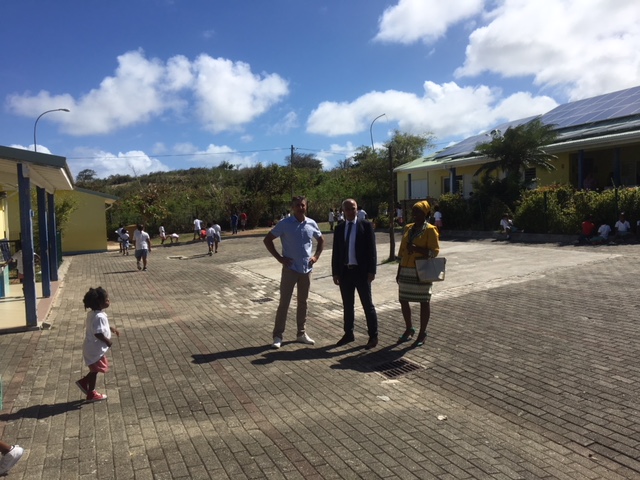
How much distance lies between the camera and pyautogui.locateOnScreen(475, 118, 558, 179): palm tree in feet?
76.0

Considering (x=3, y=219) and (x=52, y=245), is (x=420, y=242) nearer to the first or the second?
(x=52, y=245)

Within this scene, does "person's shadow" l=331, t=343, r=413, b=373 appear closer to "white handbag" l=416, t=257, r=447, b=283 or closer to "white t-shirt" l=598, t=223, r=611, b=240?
"white handbag" l=416, t=257, r=447, b=283

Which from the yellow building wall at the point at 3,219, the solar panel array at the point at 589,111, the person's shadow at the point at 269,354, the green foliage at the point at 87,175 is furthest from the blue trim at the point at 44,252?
the green foliage at the point at 87,175

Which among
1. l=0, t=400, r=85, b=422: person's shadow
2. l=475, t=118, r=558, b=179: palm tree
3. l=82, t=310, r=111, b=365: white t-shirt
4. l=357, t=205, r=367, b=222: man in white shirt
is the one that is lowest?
l=0, t=400, r=85, b=422: person's shadow

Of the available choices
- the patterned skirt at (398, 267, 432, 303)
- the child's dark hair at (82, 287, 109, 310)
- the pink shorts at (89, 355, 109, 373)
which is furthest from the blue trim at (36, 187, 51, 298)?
the patterned skirt at (398, 267, 432, 303)

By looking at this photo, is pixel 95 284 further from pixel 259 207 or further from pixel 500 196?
pixel 259 207

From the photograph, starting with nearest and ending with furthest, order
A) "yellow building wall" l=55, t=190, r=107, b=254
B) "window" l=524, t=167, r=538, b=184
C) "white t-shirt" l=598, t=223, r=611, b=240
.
A: "white t-shirt" l=598, t=223, r=611, b=240
"window" l=524, t=167, r=538, b=184
"yellow building wall" l=55, t=190, r=107, b=254

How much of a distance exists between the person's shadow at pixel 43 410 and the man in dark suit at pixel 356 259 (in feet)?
10.00

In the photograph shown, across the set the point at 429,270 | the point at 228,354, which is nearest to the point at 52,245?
the point at 228,354

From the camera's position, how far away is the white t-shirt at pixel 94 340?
4.90 m

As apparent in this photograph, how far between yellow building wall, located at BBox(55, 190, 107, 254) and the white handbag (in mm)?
25186

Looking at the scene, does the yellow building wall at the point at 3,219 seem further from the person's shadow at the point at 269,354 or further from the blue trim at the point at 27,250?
the person's shadow at the point at 269,354

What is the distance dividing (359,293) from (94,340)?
9.88 feet

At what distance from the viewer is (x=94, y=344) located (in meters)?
4.93
